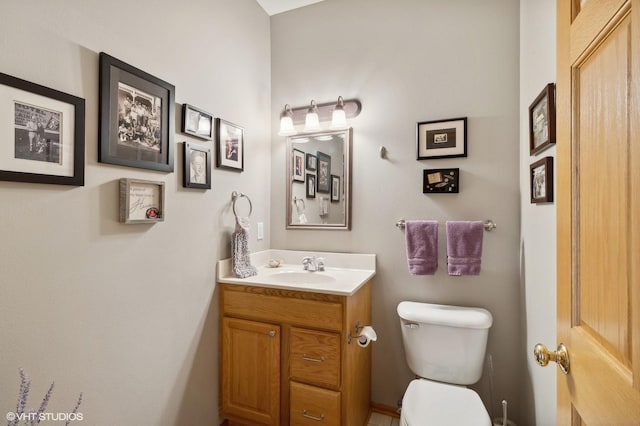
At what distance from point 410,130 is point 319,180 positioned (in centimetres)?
70

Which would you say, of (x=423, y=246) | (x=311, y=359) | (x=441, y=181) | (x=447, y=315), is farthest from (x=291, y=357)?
(x=441, y=181)

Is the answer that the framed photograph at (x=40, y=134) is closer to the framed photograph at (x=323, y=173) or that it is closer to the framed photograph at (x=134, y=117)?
the framed photograph at (x=134, y=117)

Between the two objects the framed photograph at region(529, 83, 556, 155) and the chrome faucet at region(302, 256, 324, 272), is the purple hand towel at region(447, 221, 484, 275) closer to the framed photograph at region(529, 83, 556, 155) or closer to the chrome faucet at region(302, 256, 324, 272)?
the framed photograph at region(529, 83, 556, 155)

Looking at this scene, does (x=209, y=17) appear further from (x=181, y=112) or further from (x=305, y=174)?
(x=305, y=174)

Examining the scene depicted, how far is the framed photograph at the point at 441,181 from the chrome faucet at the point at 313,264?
806 mm

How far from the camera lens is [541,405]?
4.23 ft

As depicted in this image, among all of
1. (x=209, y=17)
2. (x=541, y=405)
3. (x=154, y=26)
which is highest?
(x=209, y=17)

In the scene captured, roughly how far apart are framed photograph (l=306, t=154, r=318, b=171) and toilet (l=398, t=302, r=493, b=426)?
3.65 ft

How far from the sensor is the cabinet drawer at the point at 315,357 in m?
1.49

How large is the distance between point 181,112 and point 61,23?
0.53m

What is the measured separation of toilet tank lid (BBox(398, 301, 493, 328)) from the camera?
1.53 metres

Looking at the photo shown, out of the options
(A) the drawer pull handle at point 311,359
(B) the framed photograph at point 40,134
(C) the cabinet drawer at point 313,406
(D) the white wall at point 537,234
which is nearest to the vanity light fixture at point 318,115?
(D) the white wall at point 537,234

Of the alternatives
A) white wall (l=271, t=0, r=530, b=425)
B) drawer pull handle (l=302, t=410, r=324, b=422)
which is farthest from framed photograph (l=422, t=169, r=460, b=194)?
drawer pull handle (l=302, t=410, r=324, b=422)

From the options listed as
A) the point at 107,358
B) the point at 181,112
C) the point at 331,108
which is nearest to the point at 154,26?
the point at 181,112
